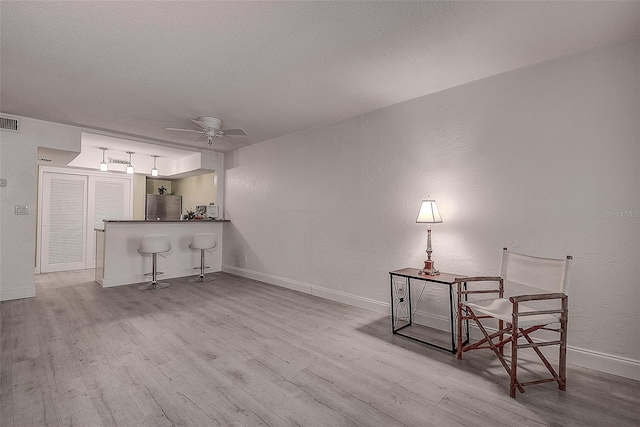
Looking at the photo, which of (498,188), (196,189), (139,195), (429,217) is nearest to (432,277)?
(429,217)

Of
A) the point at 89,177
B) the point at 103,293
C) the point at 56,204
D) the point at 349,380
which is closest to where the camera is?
the point at 349,380

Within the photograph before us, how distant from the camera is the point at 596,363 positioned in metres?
2.36

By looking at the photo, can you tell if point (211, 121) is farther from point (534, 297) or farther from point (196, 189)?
point (196, 189)

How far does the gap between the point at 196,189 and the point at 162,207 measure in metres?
1.09

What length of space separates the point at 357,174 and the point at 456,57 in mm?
1759

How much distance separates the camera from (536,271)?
2408mm

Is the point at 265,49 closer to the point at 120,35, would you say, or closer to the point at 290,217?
the point at 120,35

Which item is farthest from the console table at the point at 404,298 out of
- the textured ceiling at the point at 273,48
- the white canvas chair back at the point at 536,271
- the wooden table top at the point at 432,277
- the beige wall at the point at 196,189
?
the beige wall at the point at 196,189

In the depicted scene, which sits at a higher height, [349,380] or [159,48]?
[159,48]

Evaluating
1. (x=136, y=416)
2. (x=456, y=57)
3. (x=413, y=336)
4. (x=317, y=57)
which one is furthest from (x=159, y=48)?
(x=413, y=336)

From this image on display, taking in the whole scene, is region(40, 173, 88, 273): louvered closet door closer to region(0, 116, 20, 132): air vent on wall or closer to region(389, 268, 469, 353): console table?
region(0, 116, 20, 132): air vent on wall

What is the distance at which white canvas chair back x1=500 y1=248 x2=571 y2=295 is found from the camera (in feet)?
7.36

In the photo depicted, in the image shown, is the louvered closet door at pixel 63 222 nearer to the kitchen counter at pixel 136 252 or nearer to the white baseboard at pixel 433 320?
the kitchen counter at pixel 136 252

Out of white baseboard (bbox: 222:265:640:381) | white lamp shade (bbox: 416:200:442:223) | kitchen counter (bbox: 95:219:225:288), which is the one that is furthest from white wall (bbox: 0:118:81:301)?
white lamp shade (bbox: 416:200:442:223)
